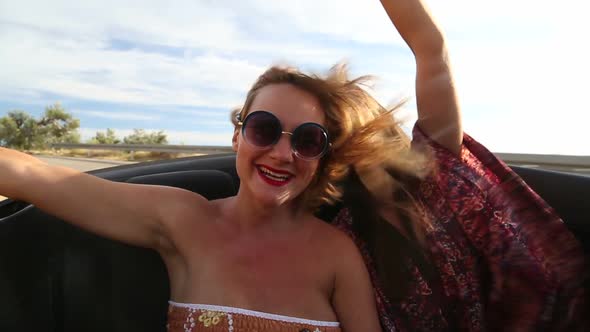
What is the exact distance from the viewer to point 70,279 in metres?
1.70

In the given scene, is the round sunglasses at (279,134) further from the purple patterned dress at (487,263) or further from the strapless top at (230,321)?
the strapless top at (230,321)

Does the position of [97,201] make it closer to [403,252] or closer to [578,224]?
[403,252]

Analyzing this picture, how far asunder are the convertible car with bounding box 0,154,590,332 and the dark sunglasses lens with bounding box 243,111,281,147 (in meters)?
0.52

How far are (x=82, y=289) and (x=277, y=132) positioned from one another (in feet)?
2.44

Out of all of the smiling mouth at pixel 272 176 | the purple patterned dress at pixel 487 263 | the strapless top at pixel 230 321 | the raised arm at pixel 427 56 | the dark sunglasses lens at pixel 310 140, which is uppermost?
the raised arm at pixel 427 56

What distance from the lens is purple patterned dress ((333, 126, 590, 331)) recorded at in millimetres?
1635

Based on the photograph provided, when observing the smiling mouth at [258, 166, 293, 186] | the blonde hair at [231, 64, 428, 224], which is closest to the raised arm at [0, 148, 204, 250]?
the smiling mouth at [258, 166, 293, 186]

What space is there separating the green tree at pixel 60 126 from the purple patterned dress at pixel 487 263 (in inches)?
891

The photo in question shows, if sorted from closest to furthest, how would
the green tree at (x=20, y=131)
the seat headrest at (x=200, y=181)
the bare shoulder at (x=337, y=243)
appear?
the bare shoulder at (x=337, y=243)
the seat headrest at (x=200, y=181)
the green tree at (x=20, y=131)

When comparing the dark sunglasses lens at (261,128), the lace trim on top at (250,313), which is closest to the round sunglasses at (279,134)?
the dark sunglasses lens at (261,128)

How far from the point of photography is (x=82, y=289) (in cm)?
170

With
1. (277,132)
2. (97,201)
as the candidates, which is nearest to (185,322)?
(97,201)

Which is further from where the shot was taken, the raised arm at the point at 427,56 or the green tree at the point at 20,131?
the green tree at the point at 20,131

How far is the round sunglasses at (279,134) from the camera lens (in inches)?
62.3
